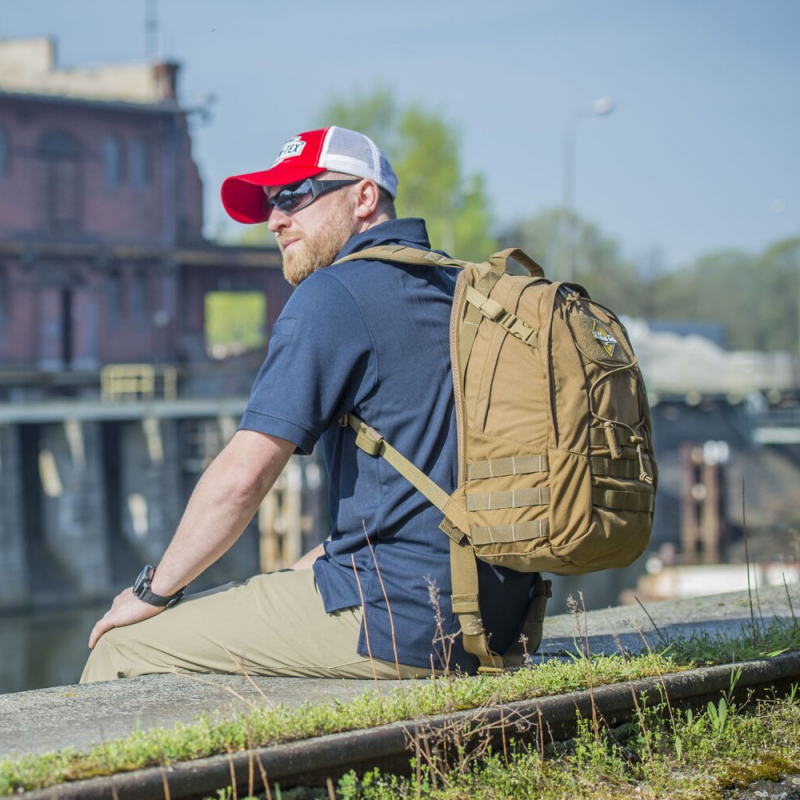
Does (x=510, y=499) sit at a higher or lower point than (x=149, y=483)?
higher

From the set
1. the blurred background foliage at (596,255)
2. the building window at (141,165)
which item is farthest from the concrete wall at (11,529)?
the blurred background foliage at (596,255)

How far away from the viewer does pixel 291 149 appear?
3.92 meters

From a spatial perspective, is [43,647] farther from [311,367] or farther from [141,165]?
[311,367]

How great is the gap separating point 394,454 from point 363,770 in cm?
86

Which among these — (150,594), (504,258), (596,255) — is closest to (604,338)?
(504,258)

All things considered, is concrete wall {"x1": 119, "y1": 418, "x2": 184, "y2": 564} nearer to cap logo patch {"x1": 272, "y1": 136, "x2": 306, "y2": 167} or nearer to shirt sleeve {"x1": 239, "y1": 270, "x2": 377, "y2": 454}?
cap logo patch {"x1": 272, "y1": 136, "x2": 306, "y2": 167}

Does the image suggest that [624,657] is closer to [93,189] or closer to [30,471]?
[30,471]

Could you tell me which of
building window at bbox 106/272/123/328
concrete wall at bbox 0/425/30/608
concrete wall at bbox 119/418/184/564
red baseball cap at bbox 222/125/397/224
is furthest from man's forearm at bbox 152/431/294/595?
building window at bbox 106/272/123/328

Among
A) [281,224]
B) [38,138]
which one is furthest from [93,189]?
[281,224]

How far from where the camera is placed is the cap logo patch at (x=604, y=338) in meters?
3.54

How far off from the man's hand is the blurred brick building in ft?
103

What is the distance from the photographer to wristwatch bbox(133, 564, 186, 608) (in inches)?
146

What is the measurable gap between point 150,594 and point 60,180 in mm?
34225

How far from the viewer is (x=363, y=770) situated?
10.4ft
